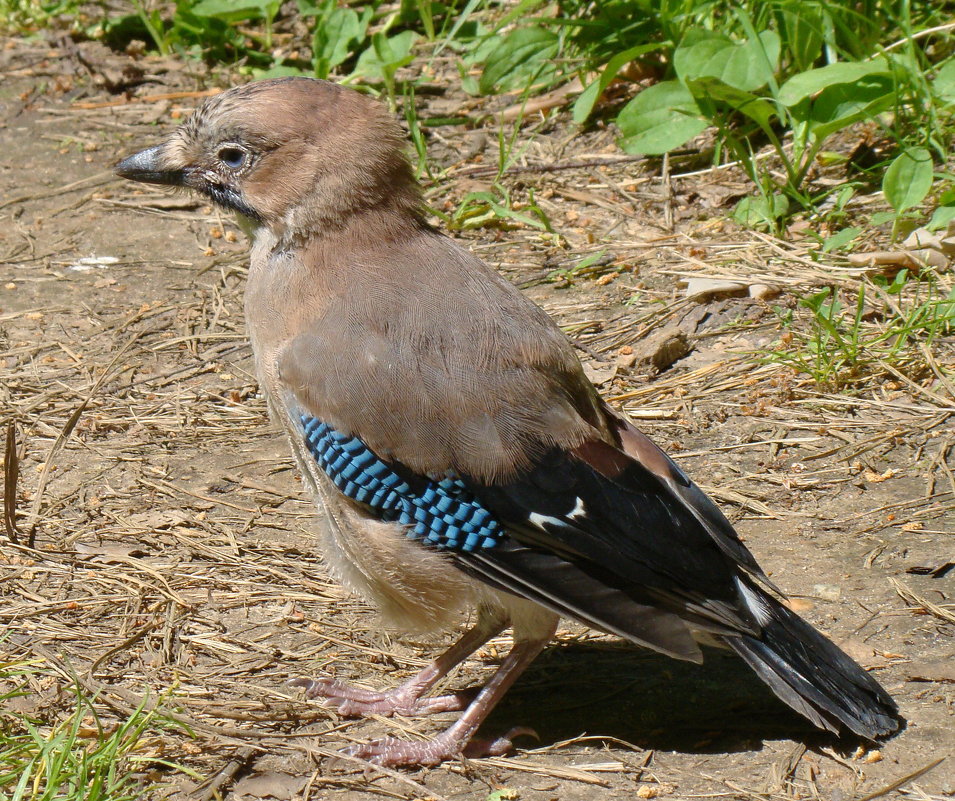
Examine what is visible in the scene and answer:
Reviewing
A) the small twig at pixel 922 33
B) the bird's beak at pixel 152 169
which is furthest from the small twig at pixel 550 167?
the bird's beak at pixel 152 169

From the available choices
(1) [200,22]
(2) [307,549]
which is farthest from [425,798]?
(1) [200,22]

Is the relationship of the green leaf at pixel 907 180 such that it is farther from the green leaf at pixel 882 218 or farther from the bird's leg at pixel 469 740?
the bird's leg at pixel 469 740

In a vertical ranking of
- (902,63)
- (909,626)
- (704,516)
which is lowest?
(909,626)

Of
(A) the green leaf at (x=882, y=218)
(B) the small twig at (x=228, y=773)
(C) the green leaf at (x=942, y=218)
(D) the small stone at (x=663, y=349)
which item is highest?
(C) the green leaf at (x=942, y=218)

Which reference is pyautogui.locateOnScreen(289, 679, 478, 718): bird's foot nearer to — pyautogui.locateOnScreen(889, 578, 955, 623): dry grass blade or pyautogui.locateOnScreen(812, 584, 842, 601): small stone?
pyautogui.locateOnScreen(812, 584, 842, 601): small stone

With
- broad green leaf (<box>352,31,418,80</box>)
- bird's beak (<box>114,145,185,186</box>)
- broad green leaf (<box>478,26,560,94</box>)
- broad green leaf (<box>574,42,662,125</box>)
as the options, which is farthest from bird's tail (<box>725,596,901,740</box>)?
broad green leaf (<box>352,31,418,80</box>)

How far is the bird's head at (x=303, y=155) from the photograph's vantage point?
3.51 m

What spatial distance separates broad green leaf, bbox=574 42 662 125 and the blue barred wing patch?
3354 millimetres

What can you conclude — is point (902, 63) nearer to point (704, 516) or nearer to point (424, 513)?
point (704, 516)

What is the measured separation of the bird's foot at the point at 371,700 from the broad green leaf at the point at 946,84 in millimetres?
3600

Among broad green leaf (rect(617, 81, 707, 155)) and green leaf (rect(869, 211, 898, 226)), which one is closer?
green leaf (rect(869, 211, 898, 226))

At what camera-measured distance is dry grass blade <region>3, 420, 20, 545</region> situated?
391cm

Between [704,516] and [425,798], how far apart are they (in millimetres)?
1069

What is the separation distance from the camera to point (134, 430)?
4766mm
